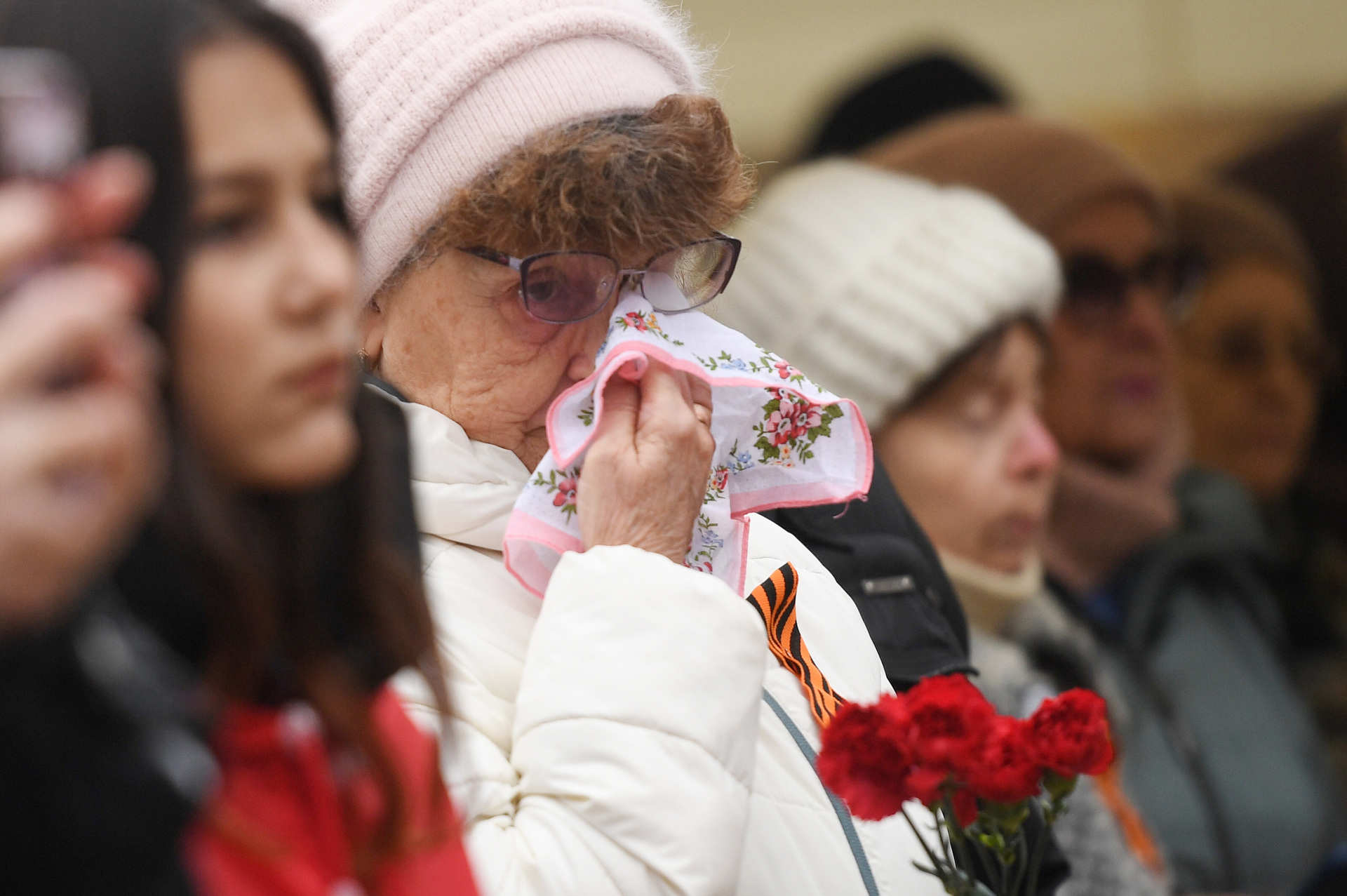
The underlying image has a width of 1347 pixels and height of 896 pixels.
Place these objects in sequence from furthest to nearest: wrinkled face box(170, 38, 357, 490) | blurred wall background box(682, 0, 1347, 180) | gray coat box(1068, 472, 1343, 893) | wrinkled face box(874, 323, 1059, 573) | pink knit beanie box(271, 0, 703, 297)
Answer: blurred wall background box(682, 0, 1347, 180), gray coat box(1068, 472, 1343, 893), wrinkled face box(874, 323, 1059, 573), pink knit beanie box(271, 0, 703, 297), wrinkled face box(170, 38, 357, 490)

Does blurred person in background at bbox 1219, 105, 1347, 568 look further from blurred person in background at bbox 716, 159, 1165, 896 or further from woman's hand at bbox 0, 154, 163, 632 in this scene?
woman's hand at bbox 0, 154, 163, 632

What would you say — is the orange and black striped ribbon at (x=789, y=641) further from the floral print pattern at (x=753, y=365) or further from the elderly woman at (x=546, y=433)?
the floral print pattern at (x=753, y=365)

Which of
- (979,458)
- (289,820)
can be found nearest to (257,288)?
(289,820)

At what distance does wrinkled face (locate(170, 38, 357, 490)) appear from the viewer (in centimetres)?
82

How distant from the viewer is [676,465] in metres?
1.47

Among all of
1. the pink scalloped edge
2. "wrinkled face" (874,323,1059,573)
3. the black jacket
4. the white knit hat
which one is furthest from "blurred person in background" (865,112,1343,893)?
the pink scalloped edge

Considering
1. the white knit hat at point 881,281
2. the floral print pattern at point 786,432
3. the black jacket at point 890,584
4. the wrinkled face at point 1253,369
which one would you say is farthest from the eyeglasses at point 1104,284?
the floral print pattern at point 786,432

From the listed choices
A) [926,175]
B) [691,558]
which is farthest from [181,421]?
[926,175]

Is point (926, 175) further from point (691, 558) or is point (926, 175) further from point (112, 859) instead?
point (112, 859)

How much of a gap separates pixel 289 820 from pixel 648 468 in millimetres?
639

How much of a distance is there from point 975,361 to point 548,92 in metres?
1.46

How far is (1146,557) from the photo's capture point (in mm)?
3625

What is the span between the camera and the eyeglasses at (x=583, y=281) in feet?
5.12

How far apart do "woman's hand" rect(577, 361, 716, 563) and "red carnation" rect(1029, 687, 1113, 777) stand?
38 cm
